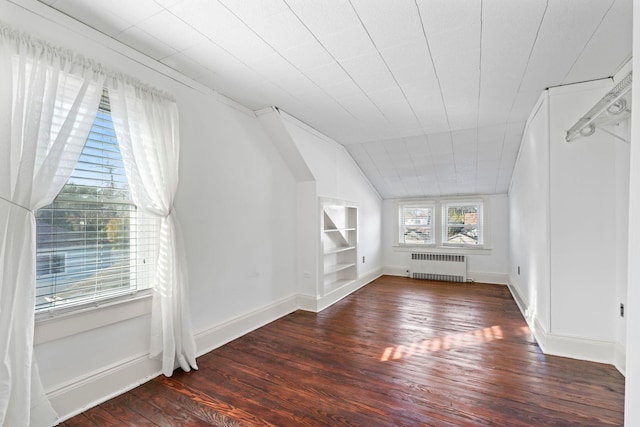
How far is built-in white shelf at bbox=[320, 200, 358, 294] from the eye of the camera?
4676 millimetres

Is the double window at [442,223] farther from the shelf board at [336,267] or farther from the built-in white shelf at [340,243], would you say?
the shelf board at [336,267]

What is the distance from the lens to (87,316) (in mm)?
1945

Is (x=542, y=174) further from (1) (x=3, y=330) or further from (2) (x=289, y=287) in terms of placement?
(1) (x=3, y=330)

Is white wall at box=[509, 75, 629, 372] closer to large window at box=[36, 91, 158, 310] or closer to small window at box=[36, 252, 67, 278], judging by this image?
large window at box=[36, 91, 158, 310]

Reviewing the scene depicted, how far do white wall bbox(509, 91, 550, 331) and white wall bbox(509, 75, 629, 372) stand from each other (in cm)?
2

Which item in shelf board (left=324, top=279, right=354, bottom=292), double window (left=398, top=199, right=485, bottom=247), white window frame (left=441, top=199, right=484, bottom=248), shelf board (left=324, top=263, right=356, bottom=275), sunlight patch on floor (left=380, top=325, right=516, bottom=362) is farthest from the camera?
double window (left=398, top=199, right=485, bottom=247)

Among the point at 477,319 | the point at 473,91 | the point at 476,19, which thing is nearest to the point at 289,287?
the point at 477,319

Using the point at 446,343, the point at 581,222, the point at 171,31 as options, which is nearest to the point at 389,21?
the point at 171,31

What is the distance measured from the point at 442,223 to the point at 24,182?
649 cm

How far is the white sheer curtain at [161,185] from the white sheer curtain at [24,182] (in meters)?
0.38

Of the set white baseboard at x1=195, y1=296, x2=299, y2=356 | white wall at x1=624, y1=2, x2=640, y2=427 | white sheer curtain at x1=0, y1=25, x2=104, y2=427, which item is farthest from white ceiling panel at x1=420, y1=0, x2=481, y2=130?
white baseboard at x1=195, y1=296, x2=299, y2=356

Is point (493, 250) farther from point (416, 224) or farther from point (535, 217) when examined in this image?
point (535, 217)

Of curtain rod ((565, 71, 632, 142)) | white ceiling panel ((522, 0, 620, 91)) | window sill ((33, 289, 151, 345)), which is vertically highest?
white ceiling panel ((522, 0, 620, 91))

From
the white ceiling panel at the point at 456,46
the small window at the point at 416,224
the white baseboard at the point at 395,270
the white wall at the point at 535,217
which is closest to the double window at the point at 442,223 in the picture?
the small window at the point at 416,224
